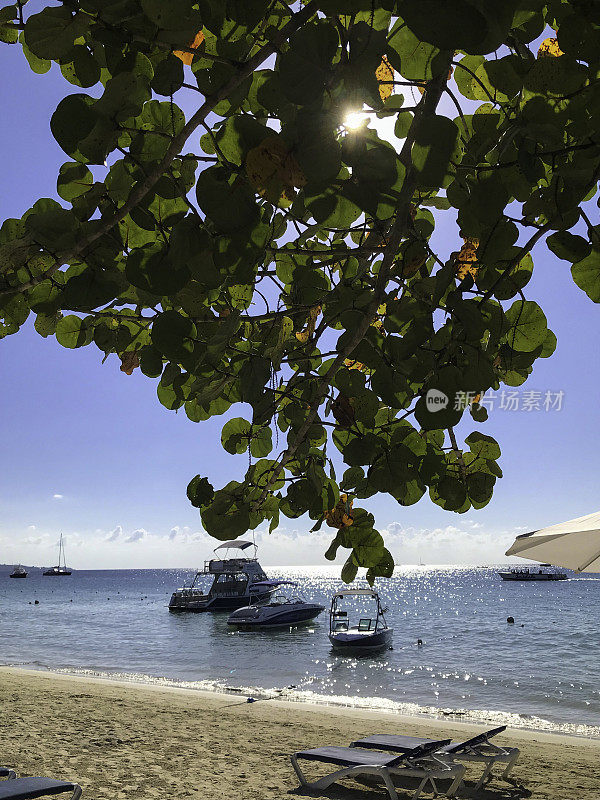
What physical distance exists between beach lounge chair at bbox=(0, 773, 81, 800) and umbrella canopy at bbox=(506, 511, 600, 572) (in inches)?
152

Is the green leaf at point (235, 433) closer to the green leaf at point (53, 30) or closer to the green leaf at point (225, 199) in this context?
the green leaf at point (225, 199)

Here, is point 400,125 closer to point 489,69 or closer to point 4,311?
point 489,69

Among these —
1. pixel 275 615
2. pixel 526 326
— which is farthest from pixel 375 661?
pixel 526 326

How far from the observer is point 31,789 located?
4.67m

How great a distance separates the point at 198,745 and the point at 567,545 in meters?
5.73

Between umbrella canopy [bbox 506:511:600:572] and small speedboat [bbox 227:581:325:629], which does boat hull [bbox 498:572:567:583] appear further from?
umbrella canopy [bbox 506:511:600:572]

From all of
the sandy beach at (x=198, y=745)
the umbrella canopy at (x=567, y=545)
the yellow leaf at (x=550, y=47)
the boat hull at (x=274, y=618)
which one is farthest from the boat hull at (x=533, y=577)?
the yellow leaf at (x=550, y=47)

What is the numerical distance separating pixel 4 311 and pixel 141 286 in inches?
15.1

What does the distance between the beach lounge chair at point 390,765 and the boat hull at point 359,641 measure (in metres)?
19.9

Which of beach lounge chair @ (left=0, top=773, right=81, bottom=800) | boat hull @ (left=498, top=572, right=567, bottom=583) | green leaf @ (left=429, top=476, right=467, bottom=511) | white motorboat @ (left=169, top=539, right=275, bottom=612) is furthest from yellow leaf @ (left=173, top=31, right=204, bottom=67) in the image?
boat hull @ (left=498, top=572, right=567, bottom=583)

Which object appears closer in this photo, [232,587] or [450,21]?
[450,21]

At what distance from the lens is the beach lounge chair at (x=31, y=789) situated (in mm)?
4559

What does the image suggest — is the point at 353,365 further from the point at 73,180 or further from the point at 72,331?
the point at 73,180

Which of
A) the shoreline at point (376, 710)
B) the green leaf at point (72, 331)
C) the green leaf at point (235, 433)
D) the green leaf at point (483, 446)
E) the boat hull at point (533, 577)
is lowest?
the boat hull at point (533, 577)
